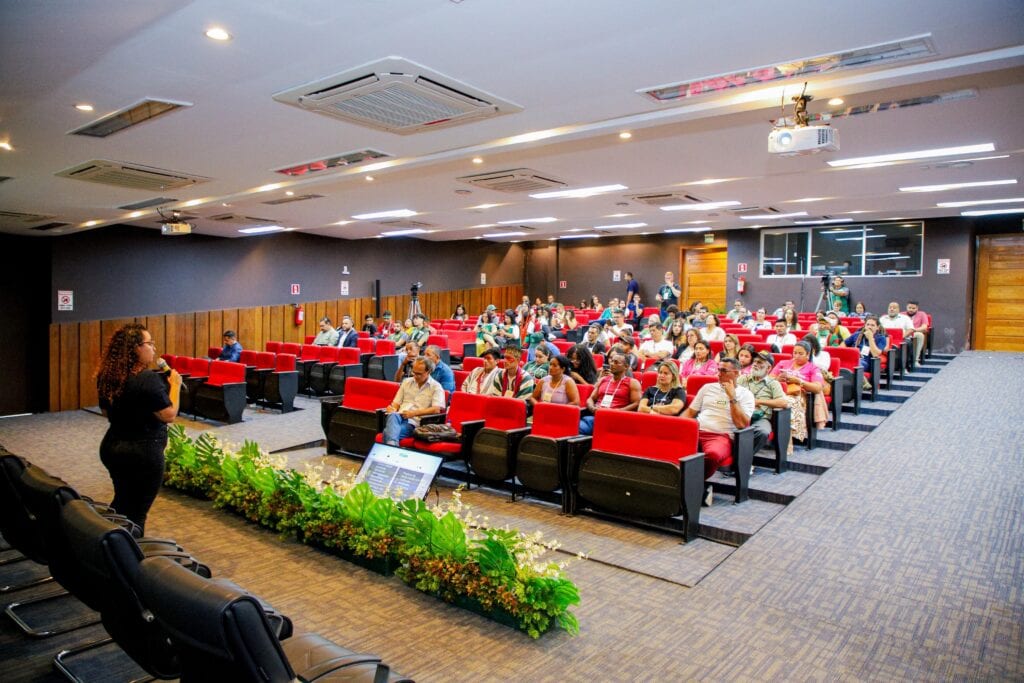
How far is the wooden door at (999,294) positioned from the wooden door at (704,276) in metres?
5.72

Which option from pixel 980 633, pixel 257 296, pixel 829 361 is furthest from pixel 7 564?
pixel 257 296

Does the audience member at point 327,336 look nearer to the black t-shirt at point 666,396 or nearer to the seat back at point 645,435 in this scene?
the black t-shirt at point 666,396

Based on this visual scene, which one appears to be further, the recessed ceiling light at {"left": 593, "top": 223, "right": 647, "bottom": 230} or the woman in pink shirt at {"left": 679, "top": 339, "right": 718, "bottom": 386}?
the recessed ceiling light at {"left": 593, "top": 223, "right": 647, "bottom": 230}

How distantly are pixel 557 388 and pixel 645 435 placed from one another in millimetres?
1464

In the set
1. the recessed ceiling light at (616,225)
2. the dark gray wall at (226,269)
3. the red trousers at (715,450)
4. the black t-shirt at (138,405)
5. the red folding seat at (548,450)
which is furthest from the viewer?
the recessed ceiling light at (616,225)

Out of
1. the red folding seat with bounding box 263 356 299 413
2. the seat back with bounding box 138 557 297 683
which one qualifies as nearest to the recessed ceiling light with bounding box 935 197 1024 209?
the red folding seat with bounding box 263 356 299 413

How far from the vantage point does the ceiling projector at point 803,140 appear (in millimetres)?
4086

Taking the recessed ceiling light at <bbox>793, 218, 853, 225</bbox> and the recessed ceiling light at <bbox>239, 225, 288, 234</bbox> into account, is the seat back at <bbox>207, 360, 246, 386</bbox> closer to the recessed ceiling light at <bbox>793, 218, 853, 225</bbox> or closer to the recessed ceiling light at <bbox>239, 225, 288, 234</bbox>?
the recessed ceiling light at <bbox>239, 225, 288, 234</bbox>

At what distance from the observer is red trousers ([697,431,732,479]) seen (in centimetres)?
533

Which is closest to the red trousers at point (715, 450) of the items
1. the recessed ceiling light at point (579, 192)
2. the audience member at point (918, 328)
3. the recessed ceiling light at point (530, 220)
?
the recessed ceiling light at point (579, 192)

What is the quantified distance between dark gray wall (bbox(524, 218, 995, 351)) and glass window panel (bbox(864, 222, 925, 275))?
0.17 meters

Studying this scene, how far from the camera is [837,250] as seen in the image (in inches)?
625

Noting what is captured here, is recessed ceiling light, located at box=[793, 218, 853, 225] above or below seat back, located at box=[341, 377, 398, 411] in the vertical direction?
above

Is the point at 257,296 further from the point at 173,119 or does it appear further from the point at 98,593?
the point at 98,593
